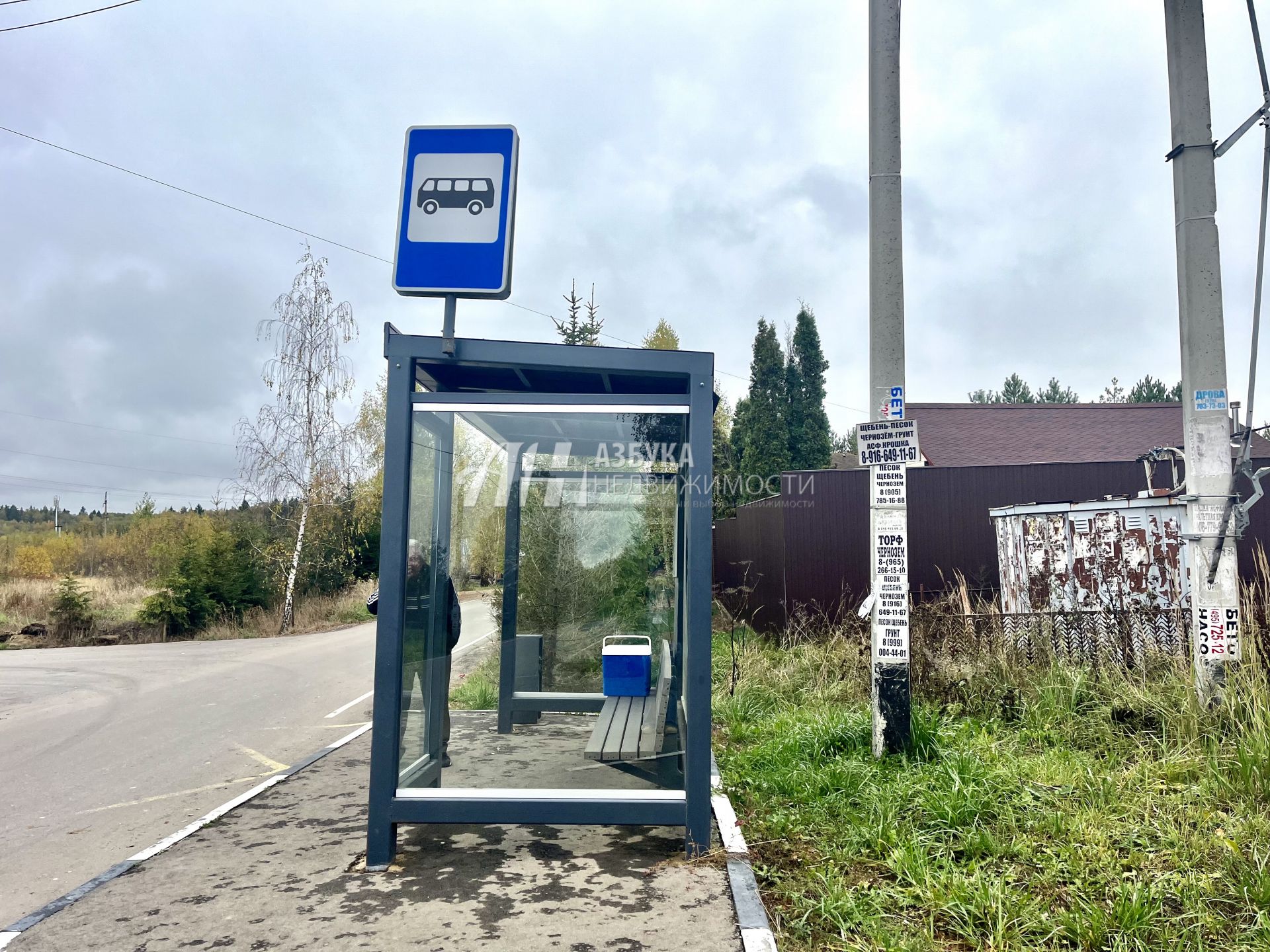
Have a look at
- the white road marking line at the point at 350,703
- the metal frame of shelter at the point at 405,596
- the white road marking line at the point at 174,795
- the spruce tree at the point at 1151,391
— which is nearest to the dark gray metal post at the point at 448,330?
the metal frame of shelter at the point at 405,596

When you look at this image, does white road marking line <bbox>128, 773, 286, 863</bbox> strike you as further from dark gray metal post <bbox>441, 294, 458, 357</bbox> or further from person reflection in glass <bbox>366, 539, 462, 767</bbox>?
dark gray metal post <bbox>441, 294, 458, 357</bbox>

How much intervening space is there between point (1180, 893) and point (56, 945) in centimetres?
449

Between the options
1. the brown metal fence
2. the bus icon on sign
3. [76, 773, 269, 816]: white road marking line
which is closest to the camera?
the bus icon on sign

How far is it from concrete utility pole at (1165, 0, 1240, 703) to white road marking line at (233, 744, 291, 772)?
22.0ft

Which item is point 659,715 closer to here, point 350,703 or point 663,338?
point 350,703

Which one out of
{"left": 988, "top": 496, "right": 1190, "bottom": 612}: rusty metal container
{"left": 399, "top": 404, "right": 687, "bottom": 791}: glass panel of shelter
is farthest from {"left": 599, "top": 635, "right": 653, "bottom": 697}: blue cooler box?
{"left": 988, "top": 496, "right": 1190, "bottom": 612}: rusty metal container

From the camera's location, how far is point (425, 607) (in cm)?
484

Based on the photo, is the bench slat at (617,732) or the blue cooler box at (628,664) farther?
the blue cooler box at (628,664)

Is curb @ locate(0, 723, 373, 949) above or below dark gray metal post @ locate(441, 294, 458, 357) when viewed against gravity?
below

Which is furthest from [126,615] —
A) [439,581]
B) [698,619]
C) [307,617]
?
[698,619]

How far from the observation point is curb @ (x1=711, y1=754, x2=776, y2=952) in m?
3.40

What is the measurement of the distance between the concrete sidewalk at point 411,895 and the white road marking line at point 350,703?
472cm

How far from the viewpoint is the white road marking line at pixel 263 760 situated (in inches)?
278

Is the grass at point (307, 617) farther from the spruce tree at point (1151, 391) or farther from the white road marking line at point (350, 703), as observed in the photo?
the spruce tree at point (1151, 391)
